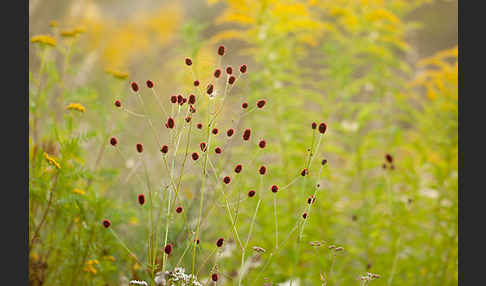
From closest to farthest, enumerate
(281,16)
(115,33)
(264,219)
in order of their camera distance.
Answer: (264,219) → (281,16) → (115,33)

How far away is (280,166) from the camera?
2.67 meters

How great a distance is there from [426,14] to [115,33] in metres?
6.03

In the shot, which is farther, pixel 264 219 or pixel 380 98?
pixel 380 98

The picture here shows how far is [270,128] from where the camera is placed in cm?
277

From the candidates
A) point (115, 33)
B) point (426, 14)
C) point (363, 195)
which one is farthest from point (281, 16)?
point (426, 14)

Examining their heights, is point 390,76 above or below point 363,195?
above

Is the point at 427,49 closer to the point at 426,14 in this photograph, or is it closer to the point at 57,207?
the point at 426,14

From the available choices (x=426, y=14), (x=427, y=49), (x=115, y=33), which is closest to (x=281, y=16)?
(x=115, y=33)

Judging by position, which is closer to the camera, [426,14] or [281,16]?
[281,16]

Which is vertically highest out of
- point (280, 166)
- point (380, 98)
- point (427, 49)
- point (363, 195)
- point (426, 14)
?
point (426, 14)

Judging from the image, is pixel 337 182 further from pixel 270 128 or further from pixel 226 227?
pixel 226 227

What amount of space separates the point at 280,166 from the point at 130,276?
3.46ft

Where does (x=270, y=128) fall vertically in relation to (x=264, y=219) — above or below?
above

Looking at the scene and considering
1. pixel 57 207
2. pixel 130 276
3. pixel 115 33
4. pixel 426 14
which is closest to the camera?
pixel 57 207
